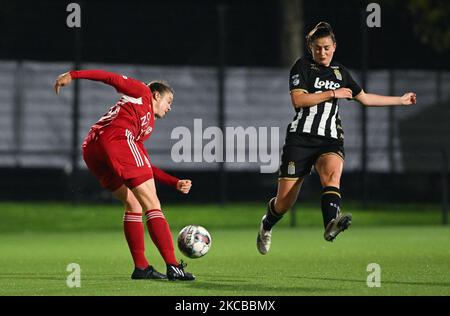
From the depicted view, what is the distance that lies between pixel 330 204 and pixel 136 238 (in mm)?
1711

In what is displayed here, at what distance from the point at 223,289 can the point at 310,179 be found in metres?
13.3

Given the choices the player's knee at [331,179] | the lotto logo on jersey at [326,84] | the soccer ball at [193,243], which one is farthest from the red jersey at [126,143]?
the lotto logo on jersey at [326,84]

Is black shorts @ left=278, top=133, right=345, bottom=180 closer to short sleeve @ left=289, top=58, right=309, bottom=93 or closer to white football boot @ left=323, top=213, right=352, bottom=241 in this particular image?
short sleeve @ left=289, top=58, right=309, bottom=93

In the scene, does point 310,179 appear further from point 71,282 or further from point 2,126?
point 71,282

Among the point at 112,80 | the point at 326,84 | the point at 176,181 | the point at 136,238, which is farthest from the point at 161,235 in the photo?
the point at 326,84

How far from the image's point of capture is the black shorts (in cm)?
1109

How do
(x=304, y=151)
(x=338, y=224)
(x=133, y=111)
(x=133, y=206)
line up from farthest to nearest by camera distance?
(x=304, y=151) → (x=133, y=206) → (x=133, y=111) → (x=338, y=224)

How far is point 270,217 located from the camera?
11984mm

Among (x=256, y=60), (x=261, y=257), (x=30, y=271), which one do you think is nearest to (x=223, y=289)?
(x=30, y=271)

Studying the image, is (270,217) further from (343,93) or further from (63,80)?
(63,80)

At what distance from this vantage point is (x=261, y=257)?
13.3 metres

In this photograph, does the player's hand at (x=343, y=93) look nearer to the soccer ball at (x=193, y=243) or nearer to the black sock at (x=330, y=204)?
the black sock at (x=330, y=204)

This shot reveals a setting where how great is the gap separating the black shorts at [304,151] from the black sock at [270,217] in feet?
2.17

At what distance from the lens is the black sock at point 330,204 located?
10383 mm
